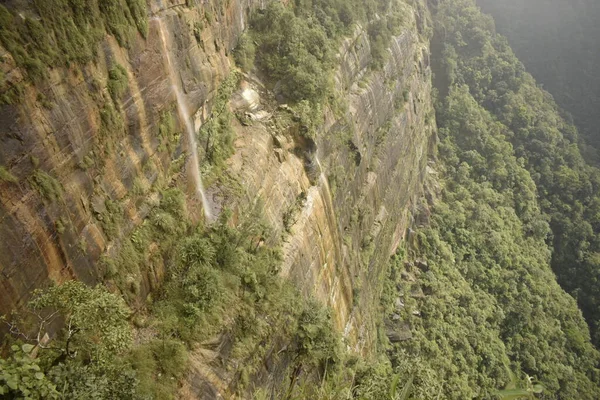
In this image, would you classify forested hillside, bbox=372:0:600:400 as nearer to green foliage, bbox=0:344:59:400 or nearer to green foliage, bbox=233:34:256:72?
green foliage, bbox=233:34:256:72

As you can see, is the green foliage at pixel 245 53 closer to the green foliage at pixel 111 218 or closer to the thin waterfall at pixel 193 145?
the thin waterfall at pixel 193 145

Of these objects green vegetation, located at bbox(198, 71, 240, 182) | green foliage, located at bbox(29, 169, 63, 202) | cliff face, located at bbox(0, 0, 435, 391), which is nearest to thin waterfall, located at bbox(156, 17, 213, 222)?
cliff face, located at bbox(0, 0, 435, 391)

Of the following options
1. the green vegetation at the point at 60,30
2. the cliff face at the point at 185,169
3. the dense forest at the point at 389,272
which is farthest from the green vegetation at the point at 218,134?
the green vegetation at the point at 60,30

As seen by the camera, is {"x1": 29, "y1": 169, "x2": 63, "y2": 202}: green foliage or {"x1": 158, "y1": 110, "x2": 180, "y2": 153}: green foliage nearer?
{"x1": 29, "y1": 169, "x2": 63, "y2": 202}: green foliage

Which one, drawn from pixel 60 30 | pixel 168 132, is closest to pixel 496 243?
pixel 168 132

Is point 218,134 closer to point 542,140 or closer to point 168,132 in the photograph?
point 168,132

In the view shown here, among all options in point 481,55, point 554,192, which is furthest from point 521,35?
point 554,192
